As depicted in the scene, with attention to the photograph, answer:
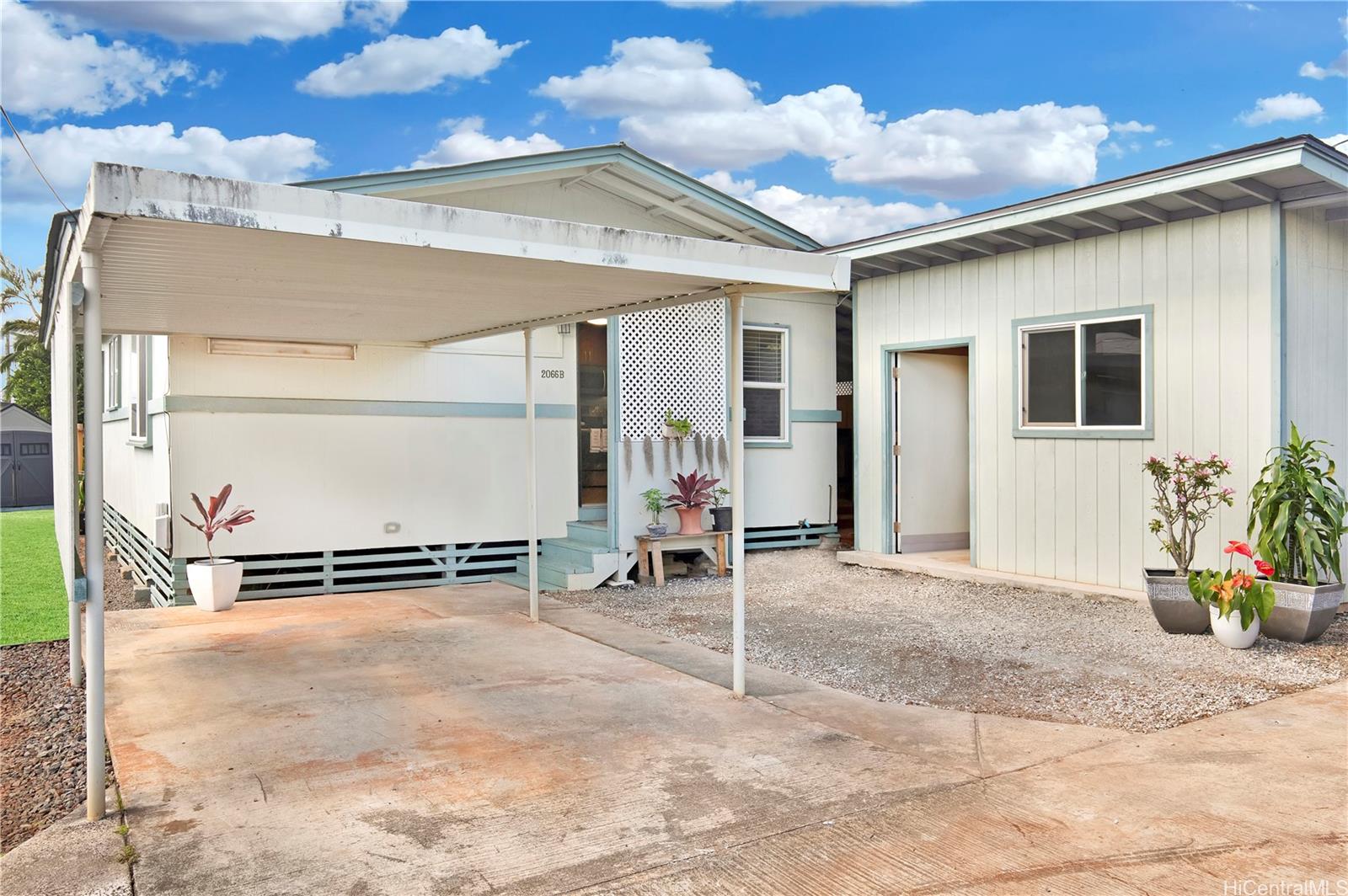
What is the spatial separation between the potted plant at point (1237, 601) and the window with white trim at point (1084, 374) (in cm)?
161

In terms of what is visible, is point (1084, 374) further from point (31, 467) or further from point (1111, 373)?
point (31, 467)

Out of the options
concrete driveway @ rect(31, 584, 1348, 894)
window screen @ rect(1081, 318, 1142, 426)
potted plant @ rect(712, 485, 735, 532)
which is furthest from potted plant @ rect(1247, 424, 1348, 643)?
potted plant @ rect(712, 485, 735, 532)

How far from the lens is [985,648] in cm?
590

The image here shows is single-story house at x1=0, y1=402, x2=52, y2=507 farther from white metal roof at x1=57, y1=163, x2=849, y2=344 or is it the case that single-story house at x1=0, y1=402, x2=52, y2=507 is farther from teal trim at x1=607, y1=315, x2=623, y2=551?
teal trim at x1=607, y1=315, x2=623, y2=551

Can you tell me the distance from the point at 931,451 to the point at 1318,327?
338 centimetres

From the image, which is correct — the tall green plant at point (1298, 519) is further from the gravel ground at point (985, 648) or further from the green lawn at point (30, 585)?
the green lawn at point (30, 585)

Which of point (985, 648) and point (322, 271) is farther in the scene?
point (985, 648)

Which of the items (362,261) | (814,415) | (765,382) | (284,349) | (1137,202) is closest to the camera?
(362,261)

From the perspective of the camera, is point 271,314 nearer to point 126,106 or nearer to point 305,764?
point 305,764

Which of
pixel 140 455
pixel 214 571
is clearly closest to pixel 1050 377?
pixel 214 571

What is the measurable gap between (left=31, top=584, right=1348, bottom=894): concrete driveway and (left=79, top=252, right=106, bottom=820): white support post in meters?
0.29

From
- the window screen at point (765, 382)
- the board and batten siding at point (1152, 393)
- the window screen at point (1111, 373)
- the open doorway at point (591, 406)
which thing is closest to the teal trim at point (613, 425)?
the open doorway at point (591, 406)

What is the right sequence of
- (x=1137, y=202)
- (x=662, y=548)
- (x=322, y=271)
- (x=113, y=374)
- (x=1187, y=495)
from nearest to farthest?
(x=322, y=271)
(x=1187, y=495)
(x=1137, y=202)
(x=662, y=548)
(x=113, y=374)

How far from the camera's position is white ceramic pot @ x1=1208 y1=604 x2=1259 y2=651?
5.59m
